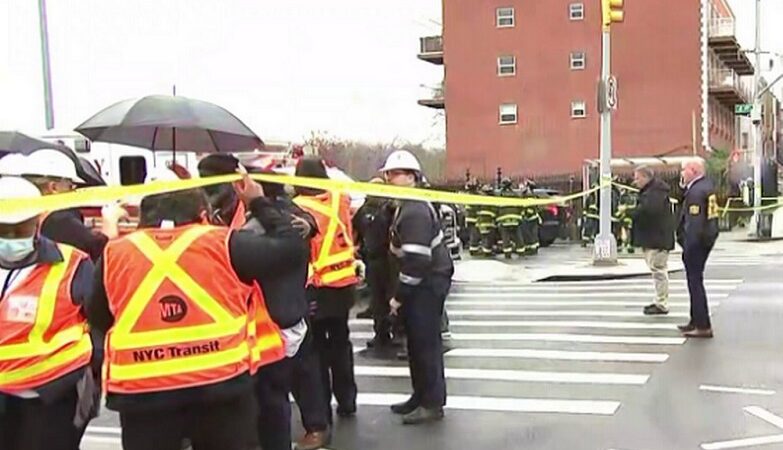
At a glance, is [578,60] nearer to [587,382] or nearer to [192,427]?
[587,382]

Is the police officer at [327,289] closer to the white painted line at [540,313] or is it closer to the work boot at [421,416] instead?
the work boot at [421,416]

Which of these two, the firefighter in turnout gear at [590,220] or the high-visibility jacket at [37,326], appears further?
the firefighter in turnout gear at [590,220]

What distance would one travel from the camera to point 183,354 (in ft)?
11.6

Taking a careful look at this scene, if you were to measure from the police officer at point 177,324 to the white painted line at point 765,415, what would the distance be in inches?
172

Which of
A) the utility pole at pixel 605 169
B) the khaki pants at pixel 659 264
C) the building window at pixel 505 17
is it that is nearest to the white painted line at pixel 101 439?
the khaki pants at pixel 659 264

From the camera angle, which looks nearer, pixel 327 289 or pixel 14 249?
pixel 14 249

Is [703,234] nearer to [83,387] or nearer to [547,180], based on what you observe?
[83,387]

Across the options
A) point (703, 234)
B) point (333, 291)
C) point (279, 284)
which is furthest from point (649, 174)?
point (279, 284)

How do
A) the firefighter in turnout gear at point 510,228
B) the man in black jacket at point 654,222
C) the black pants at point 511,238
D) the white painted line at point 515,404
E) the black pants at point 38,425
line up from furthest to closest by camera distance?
1. the black pants at point 511,238
2. the firefighter in turnout gear at point 510,228
3. the man in black jacket at point 654,222
4. the white painted line at point 515,404
5. the black pants at point 38,425

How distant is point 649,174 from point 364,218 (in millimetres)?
3564

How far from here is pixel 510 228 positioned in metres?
21.4

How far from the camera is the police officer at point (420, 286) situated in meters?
6.51

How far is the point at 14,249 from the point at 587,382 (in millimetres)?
5455

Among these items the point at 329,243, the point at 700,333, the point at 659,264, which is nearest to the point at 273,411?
the point at 329,243
